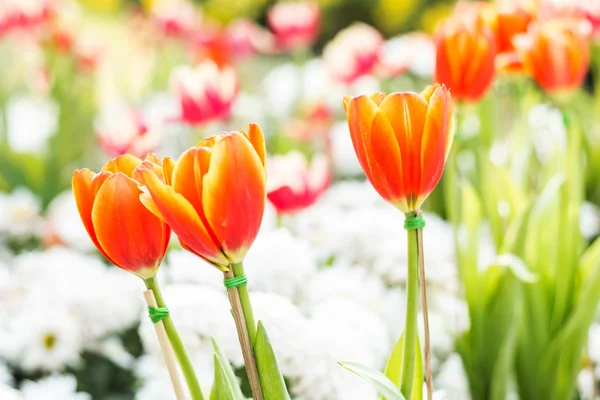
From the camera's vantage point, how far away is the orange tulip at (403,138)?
0.61 metres

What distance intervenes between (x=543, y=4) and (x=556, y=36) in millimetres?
384

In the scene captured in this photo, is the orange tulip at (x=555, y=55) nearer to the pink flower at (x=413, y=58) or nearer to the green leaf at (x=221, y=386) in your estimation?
the pink flower at (x=413, y=58)

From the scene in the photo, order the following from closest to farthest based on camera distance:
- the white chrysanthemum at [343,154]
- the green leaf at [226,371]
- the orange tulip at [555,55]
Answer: the green leaf at [226,371] → the orange tulip at [555,55] → the white chrysanthemum at [343,154]

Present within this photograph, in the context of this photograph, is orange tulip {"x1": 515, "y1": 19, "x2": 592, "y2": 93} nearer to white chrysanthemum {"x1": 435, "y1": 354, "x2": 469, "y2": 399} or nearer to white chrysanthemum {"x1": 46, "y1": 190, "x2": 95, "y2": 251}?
white chrysanthemum {"x1": 435, "y1": 354, "x2": 469, "y2": 399}

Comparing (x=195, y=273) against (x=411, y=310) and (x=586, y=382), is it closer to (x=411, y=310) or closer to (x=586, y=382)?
(x=411, y=310)

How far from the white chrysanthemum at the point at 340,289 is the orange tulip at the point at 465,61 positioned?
33 cm

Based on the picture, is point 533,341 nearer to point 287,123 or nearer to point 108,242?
point 108,242

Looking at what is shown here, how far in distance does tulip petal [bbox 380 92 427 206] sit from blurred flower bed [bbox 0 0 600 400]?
34 centimetres

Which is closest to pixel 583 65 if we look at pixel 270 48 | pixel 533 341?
pixel 533 341

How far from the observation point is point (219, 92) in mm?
1504

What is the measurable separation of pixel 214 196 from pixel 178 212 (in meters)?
0.03

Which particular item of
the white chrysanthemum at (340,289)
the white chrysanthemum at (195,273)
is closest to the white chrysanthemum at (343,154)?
the white chrysanthemum at (340,289)

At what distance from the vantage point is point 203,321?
91 centimetres

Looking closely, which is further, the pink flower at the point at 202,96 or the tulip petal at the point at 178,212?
the pink flower at the point at 202,96
